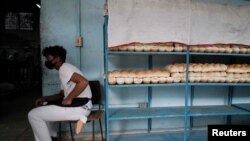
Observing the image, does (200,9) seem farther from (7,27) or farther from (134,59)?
(7,27)

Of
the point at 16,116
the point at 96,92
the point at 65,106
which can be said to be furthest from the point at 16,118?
the point at 65,106

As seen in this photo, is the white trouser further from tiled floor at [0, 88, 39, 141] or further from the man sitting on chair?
tiled floor at [0, 88, 39, 141]

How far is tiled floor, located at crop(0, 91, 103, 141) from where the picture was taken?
4.06m

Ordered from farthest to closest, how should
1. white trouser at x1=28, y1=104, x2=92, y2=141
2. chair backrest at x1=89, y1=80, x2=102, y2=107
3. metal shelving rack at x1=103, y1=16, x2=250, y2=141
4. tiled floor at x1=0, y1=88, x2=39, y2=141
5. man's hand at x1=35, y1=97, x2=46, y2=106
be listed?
tiled floor at x1=0, y1=88, x2=39, y2=141 < chair backrest at x1=89, y1=80, x2=102, y2=107 < metal shelving rack at x1=103, y1=16, x2=250, y2=141 < man's hand at x1=35, y1=97, x2=46, y2=106 < white trouser at x1=28, y1=104, x2=92, y2=141

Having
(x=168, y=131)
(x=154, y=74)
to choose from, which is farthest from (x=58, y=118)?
(x=168, y=131)

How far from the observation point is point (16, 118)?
5352mm

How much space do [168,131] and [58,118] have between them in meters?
2.23

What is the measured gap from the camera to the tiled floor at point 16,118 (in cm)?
406

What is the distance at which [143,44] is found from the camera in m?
3.32

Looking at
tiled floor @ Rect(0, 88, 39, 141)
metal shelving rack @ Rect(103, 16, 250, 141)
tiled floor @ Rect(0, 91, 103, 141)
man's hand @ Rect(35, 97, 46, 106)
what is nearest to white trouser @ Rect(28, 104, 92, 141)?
man's hand @ Rect(35, 97, 46, 106)

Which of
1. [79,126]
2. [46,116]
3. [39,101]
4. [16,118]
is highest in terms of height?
[39,101]

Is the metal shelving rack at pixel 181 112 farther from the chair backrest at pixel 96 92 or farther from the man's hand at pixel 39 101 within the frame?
the man's hand at pixel 39 101

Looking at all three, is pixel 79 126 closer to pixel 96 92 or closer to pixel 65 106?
pixel 65 106

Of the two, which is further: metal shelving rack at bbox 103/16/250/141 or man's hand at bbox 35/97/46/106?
metal shelving rack at bbox 103/16/250/141
